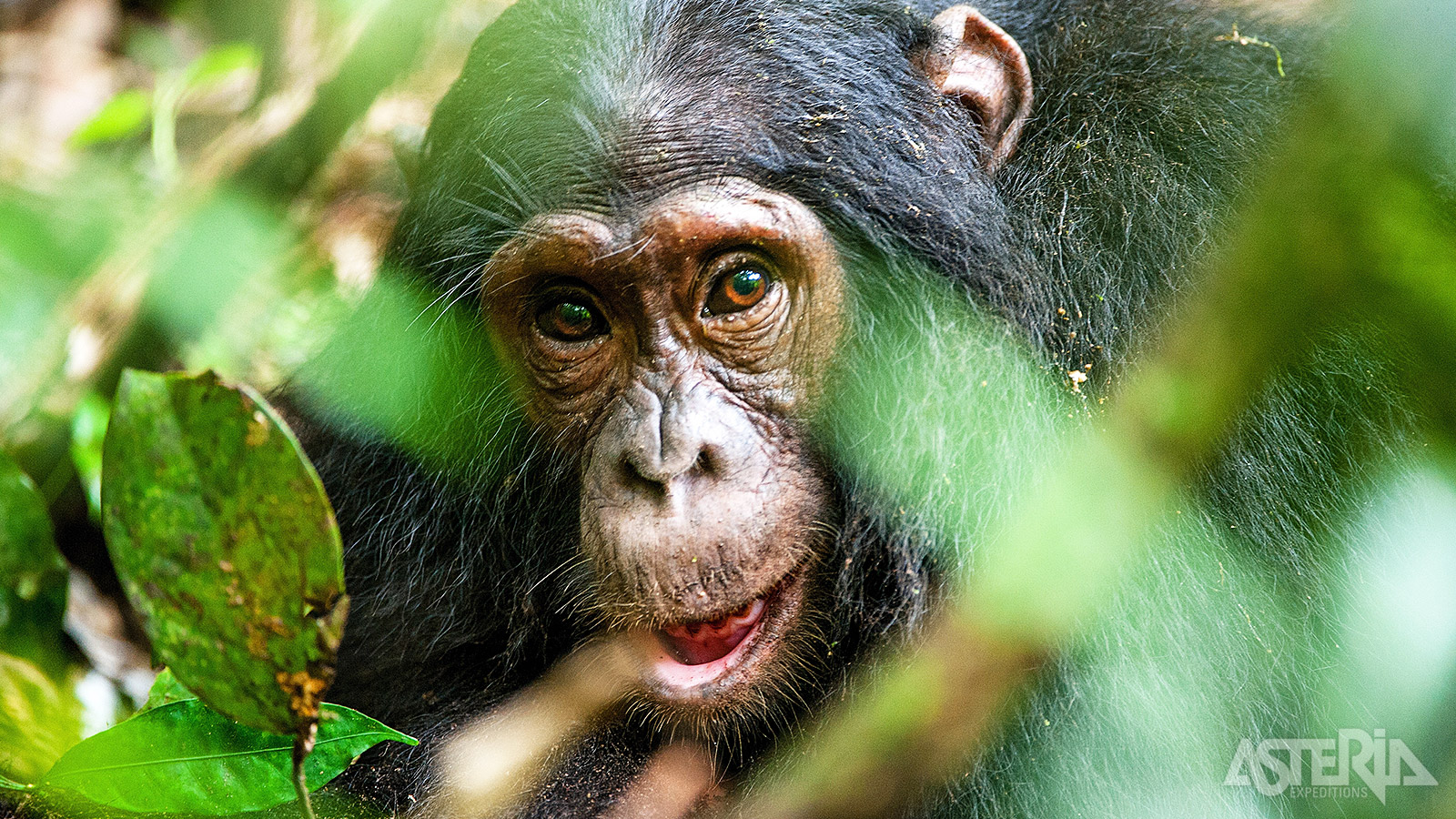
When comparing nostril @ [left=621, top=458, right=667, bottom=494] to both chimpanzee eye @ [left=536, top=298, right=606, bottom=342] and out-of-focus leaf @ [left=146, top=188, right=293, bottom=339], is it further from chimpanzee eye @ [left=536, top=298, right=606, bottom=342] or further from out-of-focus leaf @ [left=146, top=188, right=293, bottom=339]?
out-of-focus leaf @ [left=146, top=188, right=293, bottom=339]

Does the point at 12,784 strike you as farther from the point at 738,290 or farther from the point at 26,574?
the point at 738,290

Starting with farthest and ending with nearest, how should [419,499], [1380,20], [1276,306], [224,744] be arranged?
[419,499]
[224,744]
[1276,306]
[1380,20]

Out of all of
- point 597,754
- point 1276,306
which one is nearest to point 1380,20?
point 1276,306

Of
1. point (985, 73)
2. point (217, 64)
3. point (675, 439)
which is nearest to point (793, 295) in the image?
point (675, 439)

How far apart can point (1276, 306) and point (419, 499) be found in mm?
2389

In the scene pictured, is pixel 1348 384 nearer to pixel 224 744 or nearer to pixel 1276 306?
pixel 1276 306

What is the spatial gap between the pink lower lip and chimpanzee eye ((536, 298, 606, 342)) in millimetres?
676

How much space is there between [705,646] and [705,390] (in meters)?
0.54

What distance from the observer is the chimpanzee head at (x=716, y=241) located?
94.5 inches

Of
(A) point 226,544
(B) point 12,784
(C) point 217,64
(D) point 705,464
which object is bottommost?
(B) point 12,784

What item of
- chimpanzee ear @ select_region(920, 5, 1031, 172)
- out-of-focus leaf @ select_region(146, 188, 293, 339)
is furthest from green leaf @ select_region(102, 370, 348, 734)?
out-of-focus leaf @ select_region(146, 188, 293, 339)

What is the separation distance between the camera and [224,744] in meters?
2.01

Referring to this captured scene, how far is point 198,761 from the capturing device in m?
2.01

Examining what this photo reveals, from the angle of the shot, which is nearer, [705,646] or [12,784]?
[12,784]
